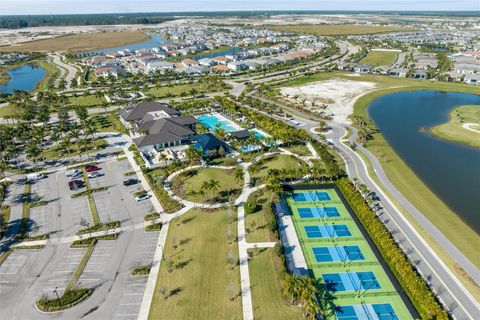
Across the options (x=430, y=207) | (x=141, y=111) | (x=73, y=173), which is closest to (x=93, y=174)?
(x=73, y=173)

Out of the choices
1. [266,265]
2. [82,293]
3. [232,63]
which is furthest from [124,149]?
[232,63]

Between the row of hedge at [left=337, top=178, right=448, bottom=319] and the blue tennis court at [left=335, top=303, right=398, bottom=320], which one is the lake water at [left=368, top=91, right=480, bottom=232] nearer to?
the row of hedge at [left=337, top=178, right=448, bottom=319]

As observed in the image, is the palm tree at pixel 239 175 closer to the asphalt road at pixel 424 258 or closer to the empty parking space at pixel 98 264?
the asphalt road at pixel 424 258

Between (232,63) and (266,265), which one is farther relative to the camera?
(232,63)

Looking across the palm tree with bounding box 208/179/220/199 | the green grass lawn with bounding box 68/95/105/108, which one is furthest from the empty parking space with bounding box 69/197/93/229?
the green grass lawn with bounding box 68/95/105/108

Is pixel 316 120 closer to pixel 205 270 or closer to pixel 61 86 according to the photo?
pixel 205 270
